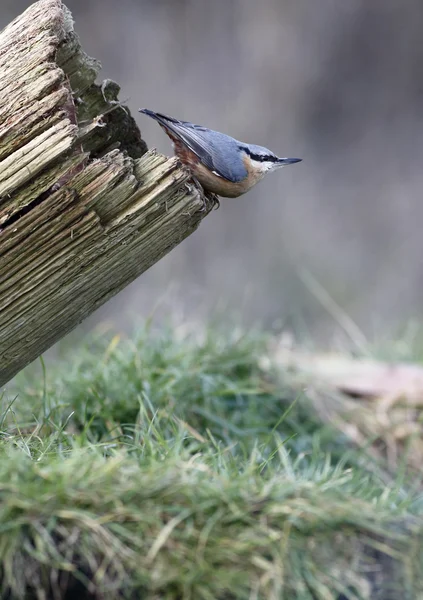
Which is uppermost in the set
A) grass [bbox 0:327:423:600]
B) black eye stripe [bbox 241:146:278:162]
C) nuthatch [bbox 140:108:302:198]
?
nuthatch [bbox 140:108:302:198]

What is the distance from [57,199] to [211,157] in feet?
3.39

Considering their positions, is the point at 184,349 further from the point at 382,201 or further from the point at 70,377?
the point at 382,201

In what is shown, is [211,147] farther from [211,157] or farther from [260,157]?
[260,157]

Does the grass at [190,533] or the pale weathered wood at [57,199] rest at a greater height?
the pale weathered wood at [57,199]

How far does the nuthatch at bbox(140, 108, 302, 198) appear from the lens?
3.12 metres

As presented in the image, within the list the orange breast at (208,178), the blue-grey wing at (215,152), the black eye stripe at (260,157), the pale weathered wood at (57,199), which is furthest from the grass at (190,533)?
the black eye stripe at (260,157)

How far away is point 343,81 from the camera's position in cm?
908

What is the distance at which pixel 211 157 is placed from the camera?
3152 millimetres

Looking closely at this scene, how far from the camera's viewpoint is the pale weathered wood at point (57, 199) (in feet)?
7.48

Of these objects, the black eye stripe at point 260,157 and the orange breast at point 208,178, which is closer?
the orange breast at point 208,178

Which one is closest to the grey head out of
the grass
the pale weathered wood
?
the pale weathered wood

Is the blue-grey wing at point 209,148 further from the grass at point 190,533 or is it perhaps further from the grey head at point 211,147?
the grass at point 190,533

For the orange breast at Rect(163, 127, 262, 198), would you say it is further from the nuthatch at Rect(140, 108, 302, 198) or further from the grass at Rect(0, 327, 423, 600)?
the grass at Rect(0, 327, 423, 600)

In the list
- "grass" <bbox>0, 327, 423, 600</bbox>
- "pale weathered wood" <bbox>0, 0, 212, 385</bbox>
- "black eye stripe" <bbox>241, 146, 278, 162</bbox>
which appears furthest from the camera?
"black eye stripe" <bbox>241, 146, 278, 162</bbox>
